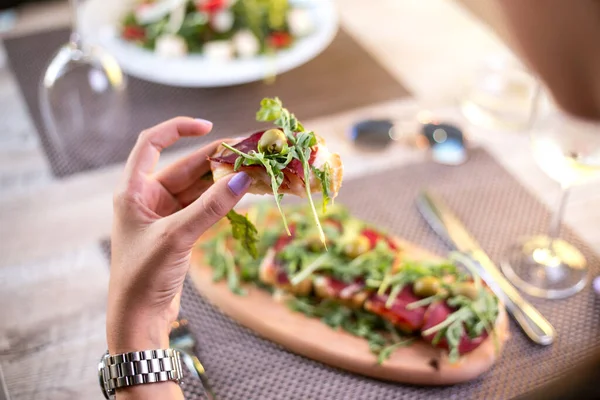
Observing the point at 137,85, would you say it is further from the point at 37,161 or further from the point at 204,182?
the point at 204,182

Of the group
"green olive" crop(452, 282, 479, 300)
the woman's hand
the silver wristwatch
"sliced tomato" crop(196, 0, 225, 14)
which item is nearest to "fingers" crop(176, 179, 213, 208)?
the woman's hand

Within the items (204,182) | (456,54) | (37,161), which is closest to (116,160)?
(37,161)

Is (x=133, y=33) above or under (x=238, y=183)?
under

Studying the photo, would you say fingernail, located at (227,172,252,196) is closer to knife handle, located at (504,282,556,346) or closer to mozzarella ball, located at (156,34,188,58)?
knife handle, located at (504,282,556,346)

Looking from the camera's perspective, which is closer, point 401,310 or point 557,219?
point 401,310

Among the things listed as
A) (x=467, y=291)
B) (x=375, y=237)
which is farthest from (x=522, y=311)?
(x=375, y=237)

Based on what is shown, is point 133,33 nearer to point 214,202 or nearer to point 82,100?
point 82,100

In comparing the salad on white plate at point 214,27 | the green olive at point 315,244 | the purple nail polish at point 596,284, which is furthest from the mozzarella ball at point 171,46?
the purple nail polish at point 596,284

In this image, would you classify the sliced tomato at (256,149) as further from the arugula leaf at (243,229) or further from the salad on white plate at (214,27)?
the salad on white plate at (214,27)
